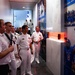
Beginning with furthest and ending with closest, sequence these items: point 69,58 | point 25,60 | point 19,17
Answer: point 19,17 → point 25,60 → point 69,58

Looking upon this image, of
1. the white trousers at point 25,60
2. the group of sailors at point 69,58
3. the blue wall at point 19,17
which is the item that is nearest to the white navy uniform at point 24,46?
the white trousers at point 25,60

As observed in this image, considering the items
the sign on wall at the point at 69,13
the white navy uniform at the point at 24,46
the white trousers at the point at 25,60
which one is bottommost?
the white trousers at the point at 25,60

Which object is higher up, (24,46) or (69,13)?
(69,13)

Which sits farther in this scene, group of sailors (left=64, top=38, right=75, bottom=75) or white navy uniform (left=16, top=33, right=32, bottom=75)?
white navy uniform (left=16, top=33, right=32, bottom=75)

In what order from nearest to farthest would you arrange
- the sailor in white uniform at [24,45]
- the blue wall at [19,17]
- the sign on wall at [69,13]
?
the sign on wall at [69,13] < the sailor in white uniform at [24,45] < the blue wall at [19,17]

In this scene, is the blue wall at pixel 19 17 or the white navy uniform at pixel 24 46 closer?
the white navy uniform at pixel 24 46

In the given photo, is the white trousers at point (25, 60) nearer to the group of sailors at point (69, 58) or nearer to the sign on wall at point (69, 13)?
the group of sailors at point (69, 58)

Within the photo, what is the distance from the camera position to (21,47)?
5281 millimetres

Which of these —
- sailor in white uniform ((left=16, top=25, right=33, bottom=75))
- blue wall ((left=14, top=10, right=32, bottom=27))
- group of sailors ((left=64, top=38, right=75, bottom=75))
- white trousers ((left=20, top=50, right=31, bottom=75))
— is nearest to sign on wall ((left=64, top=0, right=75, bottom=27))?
group of sailors ((left=64, top=38, right=75, bottom=75))

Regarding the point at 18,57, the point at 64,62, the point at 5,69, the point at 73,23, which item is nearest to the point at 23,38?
the point at 18,57

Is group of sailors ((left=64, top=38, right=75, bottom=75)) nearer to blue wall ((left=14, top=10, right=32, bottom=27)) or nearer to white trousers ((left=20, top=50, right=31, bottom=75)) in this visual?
white trousers ((left=20, top=50, right=31, bottom=75))

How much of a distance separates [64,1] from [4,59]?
278cm

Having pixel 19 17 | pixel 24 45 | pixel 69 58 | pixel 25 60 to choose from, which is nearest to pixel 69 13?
pixel 69 58

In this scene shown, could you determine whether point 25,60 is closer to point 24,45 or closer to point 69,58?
point 24,45
